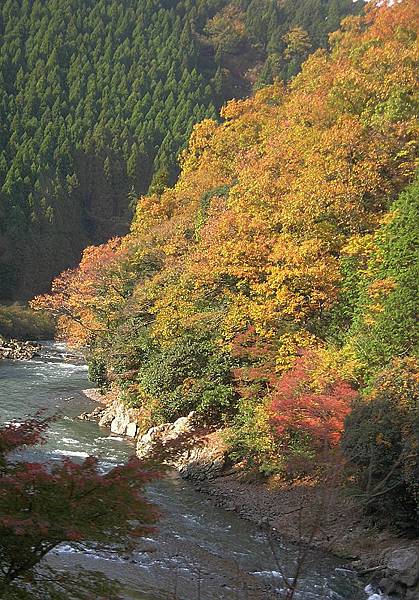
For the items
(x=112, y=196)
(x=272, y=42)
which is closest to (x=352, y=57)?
(x=112, y=196)

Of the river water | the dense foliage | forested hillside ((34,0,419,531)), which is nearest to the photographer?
the dense foliage

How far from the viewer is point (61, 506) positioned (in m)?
6.80

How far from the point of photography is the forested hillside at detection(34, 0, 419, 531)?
52.9ft

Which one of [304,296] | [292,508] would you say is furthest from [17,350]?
[292,508]

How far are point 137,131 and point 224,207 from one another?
75.4 m

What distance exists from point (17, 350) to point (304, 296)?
27362mm

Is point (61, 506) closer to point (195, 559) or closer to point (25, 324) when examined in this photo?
point (195, 559)

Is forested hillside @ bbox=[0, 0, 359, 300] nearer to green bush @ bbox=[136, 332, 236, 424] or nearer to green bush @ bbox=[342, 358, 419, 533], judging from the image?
green bush @ bbox=[136, 332, 236, 424]

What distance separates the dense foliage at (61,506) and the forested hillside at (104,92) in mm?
63441

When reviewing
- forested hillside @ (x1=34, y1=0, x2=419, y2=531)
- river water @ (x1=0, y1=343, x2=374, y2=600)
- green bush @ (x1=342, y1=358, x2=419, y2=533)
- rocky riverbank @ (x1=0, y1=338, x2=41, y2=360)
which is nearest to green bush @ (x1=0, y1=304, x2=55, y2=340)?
rocky riverbank @ (x1=0, y1=338, x2=41, y2=360)

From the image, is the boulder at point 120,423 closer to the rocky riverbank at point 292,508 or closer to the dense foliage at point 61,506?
the rocky riverbank at point 292,508

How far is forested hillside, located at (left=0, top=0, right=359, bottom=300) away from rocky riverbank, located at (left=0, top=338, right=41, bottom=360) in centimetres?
2360

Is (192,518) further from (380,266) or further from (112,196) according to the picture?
(112,196)

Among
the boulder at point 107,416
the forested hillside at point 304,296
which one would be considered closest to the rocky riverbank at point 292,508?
the forested hillside at point 304,296
